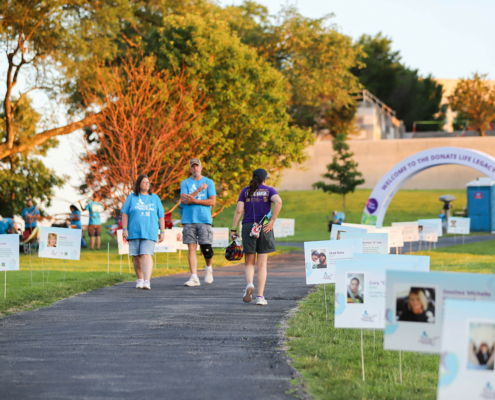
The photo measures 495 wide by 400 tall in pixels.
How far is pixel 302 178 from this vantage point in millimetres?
60906

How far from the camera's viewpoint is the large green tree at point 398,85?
70500mm

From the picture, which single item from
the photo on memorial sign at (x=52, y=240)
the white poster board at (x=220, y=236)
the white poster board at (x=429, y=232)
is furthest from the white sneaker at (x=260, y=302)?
the white poster board at (x=429, y=232)

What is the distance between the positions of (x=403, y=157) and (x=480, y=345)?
56076 millimetres

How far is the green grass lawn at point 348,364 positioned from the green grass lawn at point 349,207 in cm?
3473

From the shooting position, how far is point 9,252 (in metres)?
9.58

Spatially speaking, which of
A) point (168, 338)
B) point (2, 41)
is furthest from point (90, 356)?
point (2, 41)

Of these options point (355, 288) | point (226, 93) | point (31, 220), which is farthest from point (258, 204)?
point (31, 220)

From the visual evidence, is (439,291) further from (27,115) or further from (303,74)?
(303,74)

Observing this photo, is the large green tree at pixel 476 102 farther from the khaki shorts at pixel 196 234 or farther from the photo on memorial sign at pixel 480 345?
the photo on memorial sign at pixel 480 345

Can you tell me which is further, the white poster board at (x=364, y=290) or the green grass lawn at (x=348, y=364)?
the white poster board at (x=364, y=290)

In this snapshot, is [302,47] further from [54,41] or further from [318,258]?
[318,258]

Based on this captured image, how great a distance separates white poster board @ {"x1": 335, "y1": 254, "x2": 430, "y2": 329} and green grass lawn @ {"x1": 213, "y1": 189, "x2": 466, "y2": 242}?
1430 inches

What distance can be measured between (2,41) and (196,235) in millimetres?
14320

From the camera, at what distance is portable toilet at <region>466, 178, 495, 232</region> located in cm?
3547
